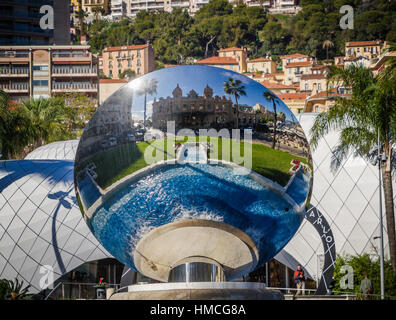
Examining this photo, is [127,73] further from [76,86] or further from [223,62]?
[76,86]

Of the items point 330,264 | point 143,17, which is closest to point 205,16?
point 143,17

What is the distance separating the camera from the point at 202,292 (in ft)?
28.7

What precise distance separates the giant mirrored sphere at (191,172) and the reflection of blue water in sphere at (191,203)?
0.05 ft

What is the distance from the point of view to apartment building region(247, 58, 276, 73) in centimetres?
12631

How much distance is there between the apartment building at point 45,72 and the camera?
83875mm

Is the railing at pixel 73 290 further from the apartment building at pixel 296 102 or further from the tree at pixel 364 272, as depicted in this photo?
the apartment building at pixel 296 102

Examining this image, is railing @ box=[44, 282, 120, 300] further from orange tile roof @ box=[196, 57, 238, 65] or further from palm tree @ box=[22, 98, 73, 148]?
orange tile roof @ box=[196, 57, 238, 65]

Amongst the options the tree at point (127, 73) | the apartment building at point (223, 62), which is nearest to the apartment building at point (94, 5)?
the tree at point (127, 73)

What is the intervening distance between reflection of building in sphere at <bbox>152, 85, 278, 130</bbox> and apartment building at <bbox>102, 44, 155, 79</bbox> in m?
108

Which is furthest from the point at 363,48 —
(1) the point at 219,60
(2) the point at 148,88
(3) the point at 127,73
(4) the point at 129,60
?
(2) the point at 148,88

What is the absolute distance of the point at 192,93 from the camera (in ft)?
30.3

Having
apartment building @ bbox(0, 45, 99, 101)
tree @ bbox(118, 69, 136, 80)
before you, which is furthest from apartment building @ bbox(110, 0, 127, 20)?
apartment building @ bbox(0, 45, 99, 101)

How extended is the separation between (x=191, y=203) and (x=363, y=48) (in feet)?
384
